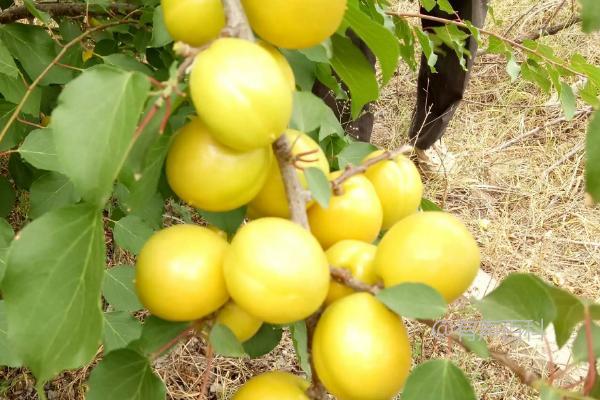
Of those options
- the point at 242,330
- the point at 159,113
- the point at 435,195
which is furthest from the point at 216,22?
the point at 435,195

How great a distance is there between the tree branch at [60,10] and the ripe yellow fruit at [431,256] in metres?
0.90

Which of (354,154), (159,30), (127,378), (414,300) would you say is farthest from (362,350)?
(159,30)

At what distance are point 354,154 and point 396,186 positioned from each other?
19 cm

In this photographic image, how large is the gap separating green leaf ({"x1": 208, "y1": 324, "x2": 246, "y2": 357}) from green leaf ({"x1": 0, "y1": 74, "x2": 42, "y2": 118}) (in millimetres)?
700

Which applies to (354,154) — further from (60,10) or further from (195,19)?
(60,10)

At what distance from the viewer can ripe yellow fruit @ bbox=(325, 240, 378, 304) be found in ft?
1.98

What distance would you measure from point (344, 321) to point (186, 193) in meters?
0.19

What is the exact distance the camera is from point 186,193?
1.93 feet

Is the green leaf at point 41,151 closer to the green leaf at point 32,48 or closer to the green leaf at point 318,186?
the green leaf at point 32,48

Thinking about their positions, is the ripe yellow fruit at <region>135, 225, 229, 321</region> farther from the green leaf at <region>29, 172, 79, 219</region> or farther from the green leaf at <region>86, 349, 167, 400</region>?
the green leaf at <region>29, 172, 79, 219</region>

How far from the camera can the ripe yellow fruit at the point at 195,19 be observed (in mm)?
606

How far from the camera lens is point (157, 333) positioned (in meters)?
0.66

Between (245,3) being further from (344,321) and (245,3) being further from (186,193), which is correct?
(344,321)

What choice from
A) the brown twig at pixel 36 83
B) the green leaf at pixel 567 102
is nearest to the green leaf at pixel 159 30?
the brown twig at pixel 36 83
